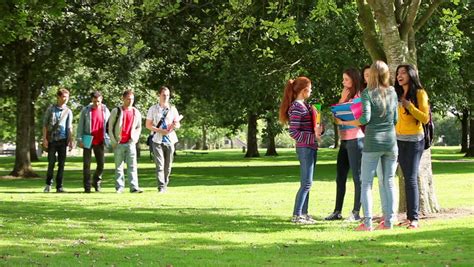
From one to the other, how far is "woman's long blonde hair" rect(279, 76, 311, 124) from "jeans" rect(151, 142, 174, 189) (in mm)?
6097

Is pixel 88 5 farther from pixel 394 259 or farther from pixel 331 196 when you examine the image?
pixel 394 259

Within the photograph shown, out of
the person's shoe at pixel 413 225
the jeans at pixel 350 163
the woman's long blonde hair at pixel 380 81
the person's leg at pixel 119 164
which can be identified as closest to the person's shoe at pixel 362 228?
the person's shoe at pixel 413 225

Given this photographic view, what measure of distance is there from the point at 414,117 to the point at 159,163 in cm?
769

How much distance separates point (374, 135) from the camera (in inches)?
368

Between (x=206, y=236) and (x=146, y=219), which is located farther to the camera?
(x=146, y=219)

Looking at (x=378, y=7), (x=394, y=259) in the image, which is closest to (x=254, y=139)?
(x=378, y=7)

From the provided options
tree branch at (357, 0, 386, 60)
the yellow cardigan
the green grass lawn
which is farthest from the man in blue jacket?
the yellow cardigan

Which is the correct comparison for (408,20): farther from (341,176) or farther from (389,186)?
(389,186)

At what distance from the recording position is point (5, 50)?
90.8 feet

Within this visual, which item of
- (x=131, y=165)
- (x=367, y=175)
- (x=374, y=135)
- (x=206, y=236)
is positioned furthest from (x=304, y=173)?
(x=131, y=165)

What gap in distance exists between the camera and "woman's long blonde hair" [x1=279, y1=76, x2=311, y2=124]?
1061 cm

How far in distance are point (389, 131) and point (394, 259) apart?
2.55 m

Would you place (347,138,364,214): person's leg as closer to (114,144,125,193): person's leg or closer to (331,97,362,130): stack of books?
(331,97,362,130): stack of books

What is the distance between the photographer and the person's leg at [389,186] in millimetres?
9461
